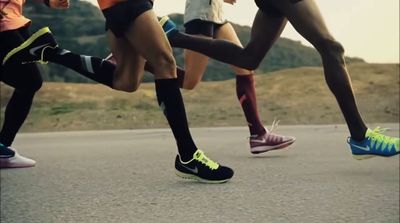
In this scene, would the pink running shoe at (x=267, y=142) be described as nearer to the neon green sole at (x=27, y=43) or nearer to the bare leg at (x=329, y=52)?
the bare leg at (x=329, y=52)

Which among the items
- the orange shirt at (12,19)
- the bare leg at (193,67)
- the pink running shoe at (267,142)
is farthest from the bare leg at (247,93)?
the orange shirt at (12,19)

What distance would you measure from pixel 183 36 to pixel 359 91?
17.6 meters

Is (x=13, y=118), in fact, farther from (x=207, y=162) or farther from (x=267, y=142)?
(x=267, y=142)

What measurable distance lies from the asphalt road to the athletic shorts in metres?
1.86

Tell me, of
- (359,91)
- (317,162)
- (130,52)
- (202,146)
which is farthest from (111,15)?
(359,91)

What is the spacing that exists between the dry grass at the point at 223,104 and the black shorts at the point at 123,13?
14674mm

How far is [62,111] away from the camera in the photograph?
21641 mm

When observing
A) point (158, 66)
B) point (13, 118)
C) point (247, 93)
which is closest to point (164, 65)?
point (158, 66)

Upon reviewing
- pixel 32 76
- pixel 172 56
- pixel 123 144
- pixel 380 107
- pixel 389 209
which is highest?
pixel 172 56

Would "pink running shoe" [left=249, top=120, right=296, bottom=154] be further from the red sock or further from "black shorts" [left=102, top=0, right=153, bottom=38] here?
"black shorts" [left=102, top=0, right=153, bottom=38]

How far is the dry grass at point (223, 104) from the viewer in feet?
61.1

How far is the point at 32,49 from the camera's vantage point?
7.68 feet

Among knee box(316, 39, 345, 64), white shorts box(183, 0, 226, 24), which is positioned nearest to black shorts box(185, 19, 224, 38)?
white shorts box(183, 0, 226, 24)

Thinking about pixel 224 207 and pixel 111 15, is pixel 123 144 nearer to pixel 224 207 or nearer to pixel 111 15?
pixel 224 207
